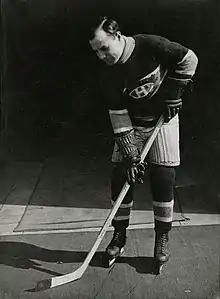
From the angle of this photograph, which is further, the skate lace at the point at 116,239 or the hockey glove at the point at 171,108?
the skate lace at the point at 116,239

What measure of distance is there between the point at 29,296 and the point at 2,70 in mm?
636

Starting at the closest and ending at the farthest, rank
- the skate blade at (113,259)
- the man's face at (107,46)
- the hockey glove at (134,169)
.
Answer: the man's face at (107,46), the hockey glove at (134,169), the skate blade at (113,259)

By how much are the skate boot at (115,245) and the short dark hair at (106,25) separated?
1.86 ft

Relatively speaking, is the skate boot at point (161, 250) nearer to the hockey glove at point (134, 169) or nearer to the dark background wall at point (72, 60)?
the hockey glove at point (134, 169)

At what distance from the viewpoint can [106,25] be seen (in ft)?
5.09

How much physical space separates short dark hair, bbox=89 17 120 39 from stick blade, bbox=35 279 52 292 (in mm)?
695

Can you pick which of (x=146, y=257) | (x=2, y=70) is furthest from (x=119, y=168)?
(x=2, y=70)

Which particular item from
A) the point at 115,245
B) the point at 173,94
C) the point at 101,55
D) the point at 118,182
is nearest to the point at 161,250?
the point at 115,245

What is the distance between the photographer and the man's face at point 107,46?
5.09ft

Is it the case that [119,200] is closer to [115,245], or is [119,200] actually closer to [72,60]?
[115,245]

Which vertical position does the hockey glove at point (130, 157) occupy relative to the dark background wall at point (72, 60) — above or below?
below

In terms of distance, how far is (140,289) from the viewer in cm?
171

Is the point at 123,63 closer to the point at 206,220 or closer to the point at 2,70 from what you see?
the point at 2,70

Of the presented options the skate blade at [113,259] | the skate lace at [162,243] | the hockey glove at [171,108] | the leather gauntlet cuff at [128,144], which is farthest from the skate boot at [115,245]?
the hockey glove at [171,108]
